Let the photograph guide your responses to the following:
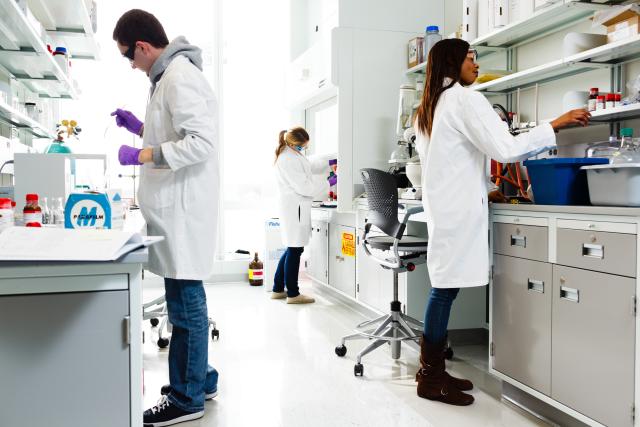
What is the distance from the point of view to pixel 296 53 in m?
5.49

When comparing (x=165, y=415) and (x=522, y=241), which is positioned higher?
(x=522, y=241)

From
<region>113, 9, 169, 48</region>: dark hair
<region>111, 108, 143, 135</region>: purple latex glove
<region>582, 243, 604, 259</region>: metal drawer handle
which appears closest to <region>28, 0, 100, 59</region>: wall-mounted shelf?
<region>111, 108, 143, 135</region>: purple latex glove

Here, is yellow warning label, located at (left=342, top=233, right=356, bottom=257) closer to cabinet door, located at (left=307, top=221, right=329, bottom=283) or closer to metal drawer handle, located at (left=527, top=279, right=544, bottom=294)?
cabinet door, located at (left=307, top=221, right=329, bottom=283)

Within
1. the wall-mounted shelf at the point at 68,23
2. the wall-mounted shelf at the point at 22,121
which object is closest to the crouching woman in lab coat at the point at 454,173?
the wall-mounted shelf at the point at 22,121

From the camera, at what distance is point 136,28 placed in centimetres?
194

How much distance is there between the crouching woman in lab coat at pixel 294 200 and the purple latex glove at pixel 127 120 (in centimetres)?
222

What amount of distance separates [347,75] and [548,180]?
2059 mm

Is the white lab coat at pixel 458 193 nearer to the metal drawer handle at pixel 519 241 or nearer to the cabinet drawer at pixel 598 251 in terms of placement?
the metal drawer handle at pixel 519 241

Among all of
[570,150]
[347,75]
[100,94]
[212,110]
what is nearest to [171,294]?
[212,110]

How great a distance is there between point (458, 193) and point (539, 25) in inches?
50.5

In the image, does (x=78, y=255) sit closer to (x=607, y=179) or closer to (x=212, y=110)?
(x=212, y=110)

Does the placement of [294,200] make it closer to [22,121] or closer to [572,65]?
[22,121]

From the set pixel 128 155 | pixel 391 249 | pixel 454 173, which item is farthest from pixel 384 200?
pixel 128 155

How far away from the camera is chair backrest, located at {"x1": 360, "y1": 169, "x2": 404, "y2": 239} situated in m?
2.75
